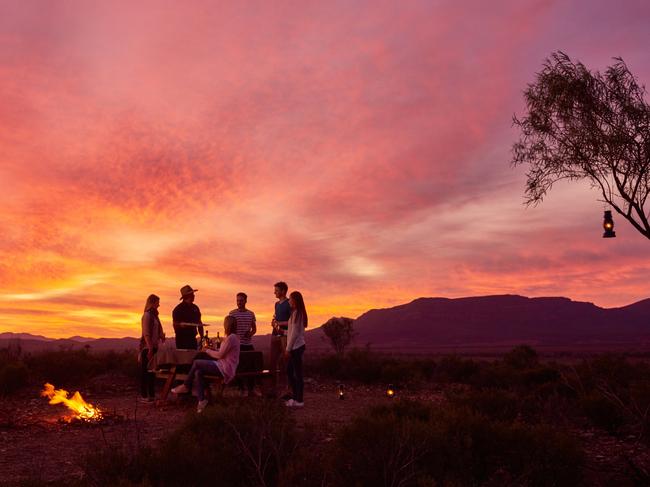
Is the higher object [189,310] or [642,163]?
[642,163]

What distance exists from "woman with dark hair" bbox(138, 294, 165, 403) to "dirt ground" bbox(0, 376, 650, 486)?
1.41ft

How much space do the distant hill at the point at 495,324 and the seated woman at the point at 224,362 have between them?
345ft

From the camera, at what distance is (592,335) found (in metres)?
119

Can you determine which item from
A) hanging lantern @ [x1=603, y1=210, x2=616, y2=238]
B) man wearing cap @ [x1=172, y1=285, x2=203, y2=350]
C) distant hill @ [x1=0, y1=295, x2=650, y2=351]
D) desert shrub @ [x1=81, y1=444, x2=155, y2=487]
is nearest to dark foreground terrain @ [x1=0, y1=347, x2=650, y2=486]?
desert shrub @ [x1=81, y1=444, x2=155, y2=487]

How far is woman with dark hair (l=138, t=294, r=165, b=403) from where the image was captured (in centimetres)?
1259

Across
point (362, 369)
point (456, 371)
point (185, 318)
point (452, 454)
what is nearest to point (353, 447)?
point (452, 454)

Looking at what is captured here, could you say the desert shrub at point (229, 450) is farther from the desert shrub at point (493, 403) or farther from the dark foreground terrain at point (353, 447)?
the desert shrub at point (493, 403)

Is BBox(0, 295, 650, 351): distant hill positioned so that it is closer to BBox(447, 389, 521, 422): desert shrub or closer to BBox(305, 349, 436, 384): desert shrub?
BBox(305, 349, 436, 384): desert shrub

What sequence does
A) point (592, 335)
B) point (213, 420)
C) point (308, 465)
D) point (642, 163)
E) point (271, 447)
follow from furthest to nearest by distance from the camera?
point (592, 335) → point (642, 163) → point (213, 420) → point (271, 447) → point (308, 465)

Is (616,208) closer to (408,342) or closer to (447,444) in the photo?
(447,444)

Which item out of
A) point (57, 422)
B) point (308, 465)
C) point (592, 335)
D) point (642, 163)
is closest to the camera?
point (308, 465)

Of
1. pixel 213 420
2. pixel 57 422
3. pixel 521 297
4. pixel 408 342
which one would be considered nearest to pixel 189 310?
pixel 57 422

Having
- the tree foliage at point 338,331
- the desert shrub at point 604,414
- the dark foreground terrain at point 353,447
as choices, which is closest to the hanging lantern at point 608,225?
the dark foreground terrain at point 353,447

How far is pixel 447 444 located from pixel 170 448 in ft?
8.99
